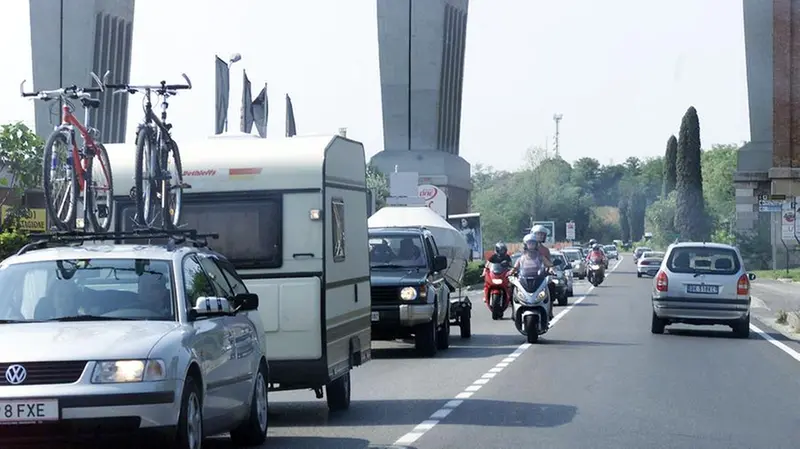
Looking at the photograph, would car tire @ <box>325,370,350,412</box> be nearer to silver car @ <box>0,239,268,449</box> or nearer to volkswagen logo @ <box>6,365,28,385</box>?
silver car @ <box>0,239,268,449</box>

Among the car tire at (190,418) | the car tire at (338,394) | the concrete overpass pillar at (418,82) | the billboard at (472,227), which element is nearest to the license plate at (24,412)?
the car tire at (190,418)

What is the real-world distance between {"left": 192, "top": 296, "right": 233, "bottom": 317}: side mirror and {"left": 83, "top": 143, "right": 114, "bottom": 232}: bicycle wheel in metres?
4.16

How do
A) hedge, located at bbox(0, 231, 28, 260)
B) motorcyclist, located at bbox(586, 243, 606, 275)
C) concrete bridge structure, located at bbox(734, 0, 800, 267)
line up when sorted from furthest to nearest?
motorcyclist, located at bbox(586, 243, 606, 275)
concrete bridge structure, located at bbox(734, 0, 800, 267)
hedge, located at bbox(0, 231, 28, 260)

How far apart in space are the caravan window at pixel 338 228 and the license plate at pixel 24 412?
Result: 5.26m

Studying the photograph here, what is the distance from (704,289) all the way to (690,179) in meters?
105

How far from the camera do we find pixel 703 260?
28.0 m

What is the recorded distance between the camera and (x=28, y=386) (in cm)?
929

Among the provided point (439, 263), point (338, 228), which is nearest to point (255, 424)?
point (338, 228)

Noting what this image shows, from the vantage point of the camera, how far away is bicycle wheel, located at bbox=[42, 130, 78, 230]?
1420 centimetres

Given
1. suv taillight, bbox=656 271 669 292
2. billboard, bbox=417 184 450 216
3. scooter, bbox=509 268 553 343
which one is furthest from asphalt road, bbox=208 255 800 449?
billboard, bbox=417 184 450 216

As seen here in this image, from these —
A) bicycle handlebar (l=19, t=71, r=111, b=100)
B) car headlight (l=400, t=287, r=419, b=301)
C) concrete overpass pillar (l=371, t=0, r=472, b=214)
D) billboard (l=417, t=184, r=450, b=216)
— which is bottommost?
car headlight (l=400, t=287, r=419, b=301)

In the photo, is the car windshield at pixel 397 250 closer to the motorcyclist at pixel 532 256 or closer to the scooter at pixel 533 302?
the motorcyclist at pixel 532 256

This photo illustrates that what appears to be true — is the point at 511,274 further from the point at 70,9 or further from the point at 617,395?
the point at 70,9

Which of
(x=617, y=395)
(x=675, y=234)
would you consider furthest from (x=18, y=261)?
(x=675, y=234)
